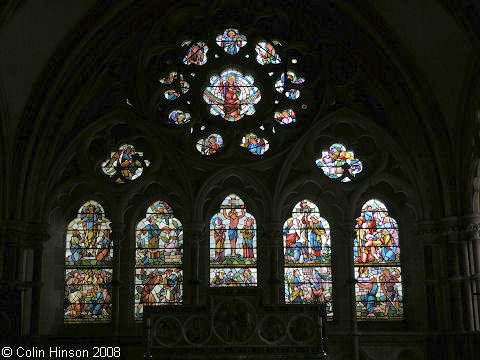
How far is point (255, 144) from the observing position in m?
16.4

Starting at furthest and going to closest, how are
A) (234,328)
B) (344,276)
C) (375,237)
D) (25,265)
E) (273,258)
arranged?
(375,237) → (344,276) → (273,258) → (25,265) → (234,328)

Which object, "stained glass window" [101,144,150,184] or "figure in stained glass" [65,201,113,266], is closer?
"figure in stained glass" [65,201,113,266]

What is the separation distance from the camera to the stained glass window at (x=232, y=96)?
653 inches

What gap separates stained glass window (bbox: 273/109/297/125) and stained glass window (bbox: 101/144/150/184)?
268cm

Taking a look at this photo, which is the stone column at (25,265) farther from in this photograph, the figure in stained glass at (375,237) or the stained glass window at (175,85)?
the figure in stained glass at (375,237)

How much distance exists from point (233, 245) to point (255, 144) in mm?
2022

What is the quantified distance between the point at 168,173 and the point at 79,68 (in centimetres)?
262

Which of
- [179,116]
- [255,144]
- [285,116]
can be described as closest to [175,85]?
[179,116]

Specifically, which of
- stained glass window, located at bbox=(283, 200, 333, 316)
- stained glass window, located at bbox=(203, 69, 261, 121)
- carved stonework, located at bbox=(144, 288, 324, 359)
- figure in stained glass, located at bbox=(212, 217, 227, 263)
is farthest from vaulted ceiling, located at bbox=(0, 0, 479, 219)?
carved stonework, located at bbox=(144, 288, 324, 359)

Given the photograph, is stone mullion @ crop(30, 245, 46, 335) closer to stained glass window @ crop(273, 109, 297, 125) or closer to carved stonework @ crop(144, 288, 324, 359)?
carved stonework @ crop(144, 288, 324, 359)

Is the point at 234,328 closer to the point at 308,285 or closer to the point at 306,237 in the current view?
the point at 308,285

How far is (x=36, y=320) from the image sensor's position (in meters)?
15.0

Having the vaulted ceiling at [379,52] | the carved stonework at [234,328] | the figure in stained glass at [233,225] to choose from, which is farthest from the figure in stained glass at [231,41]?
the carved stonework at [234,328]

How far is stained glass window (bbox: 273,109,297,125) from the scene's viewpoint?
648 inches
